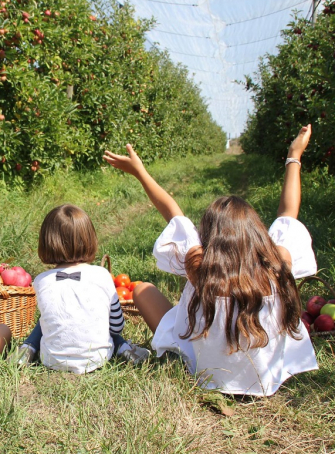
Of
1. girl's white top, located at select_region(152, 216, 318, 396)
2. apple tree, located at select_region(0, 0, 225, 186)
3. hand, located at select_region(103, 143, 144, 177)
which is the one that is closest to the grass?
girl's white top, located at select_region(152, 216, 318, 396)

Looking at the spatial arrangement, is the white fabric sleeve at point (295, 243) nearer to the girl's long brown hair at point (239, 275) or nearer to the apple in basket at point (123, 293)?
the girl's long brown hair at point (239, 275)

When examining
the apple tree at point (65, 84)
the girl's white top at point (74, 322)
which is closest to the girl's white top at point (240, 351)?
the girl's white top at point (74, 322)

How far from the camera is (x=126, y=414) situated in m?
1.65

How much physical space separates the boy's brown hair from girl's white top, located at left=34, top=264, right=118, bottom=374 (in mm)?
93

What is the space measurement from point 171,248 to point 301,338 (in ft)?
2.31

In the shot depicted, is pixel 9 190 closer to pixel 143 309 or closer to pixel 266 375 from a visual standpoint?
pixel 143 309

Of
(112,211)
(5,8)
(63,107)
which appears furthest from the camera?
(112,211)

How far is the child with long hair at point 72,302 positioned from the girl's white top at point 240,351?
0.94ft

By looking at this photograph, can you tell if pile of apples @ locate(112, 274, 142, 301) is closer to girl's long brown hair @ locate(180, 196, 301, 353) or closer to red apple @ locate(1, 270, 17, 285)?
red apple @ locate(1, 270, 17, 285)

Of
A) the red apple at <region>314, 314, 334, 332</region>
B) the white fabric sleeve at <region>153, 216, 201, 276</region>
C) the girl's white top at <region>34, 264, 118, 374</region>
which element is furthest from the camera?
the red apple at <region>314, 314, 334, 332</region>

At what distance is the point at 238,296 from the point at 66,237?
0.88 m

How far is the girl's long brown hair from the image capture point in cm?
175

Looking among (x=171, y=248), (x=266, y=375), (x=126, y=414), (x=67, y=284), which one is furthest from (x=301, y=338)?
(x=67, y=284)

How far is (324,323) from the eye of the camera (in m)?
2.45
